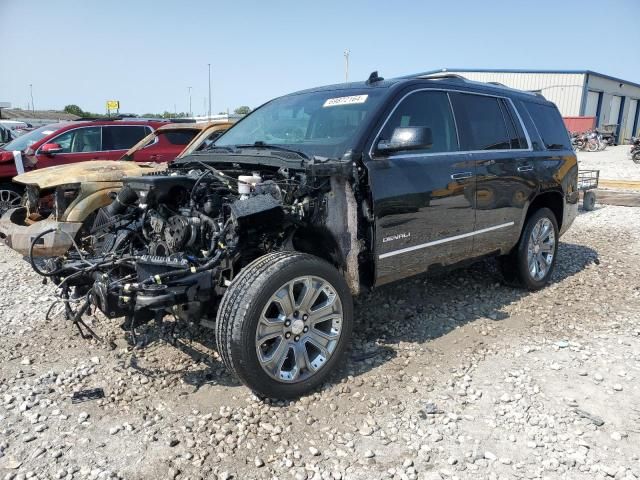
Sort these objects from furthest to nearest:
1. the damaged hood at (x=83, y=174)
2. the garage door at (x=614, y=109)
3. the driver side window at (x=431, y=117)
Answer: the garage door at (x=614, y=109) < the damaged hood at (x=83, y=174) < the driver side window at (x=431, y=117)

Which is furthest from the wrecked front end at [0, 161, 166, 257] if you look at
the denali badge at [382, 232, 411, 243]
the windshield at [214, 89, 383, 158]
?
the denali badge at [382, 232, 411, 243]

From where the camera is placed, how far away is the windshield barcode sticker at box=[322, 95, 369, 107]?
3.95m

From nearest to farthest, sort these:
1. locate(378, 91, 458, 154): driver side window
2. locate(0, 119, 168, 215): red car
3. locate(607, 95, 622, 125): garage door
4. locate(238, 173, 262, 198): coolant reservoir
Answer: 1. locate(238, 173, 262, 198): coolant reservoir
2. locate(378, 91, 458, 154): driver side window
3. locate(0, 119, 168, 215): red car
4. locate(607, 95, 622, 125): garage door

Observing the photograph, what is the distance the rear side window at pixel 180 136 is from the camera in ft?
28.9

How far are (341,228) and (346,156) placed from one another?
0.50 meters

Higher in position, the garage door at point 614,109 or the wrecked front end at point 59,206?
the garage door at point 614,109

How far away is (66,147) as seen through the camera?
8.73 m

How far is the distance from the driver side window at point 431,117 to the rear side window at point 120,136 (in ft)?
22.5

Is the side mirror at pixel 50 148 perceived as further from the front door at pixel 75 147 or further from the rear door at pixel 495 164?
the rear door at pixel 495 164

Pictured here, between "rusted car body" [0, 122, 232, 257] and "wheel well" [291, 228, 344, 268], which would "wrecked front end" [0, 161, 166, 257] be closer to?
"rusted car body" [0, 122, 232, 257]

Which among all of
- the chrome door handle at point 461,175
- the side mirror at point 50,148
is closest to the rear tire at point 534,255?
the chrome door handle at point 461,175

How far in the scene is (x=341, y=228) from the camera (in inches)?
137

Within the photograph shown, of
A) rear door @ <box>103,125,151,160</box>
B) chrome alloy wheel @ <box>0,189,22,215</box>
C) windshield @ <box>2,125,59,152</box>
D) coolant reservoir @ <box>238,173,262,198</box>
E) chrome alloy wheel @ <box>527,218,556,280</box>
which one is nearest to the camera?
coolant reservoir @ <box>238,173,262,198</box>

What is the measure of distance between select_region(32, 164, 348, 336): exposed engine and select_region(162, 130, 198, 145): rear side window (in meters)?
5.25
